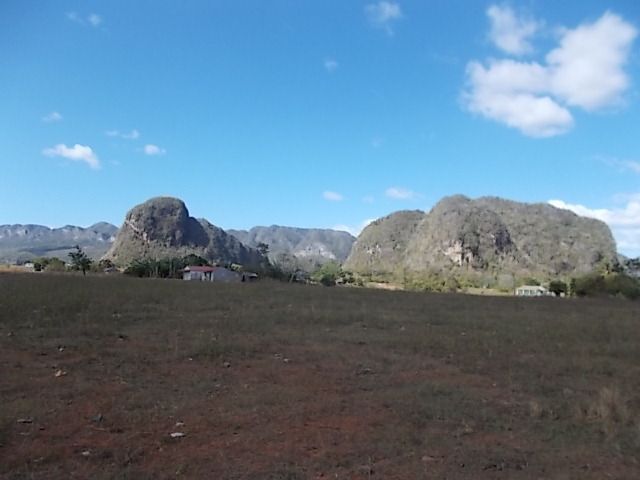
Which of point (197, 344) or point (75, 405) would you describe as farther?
point (197, 344)

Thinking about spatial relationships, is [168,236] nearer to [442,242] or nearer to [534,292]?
[442,242]

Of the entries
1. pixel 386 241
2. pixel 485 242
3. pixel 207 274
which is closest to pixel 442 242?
pixel 485 242

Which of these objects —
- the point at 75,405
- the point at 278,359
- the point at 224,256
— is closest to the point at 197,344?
the point at 278,359

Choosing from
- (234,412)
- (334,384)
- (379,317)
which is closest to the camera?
(234,412)

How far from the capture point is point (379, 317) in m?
17.2

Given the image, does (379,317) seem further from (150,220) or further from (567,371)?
(150,220)

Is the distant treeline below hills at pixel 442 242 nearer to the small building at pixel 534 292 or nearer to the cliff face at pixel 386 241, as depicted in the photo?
the cliff face at pixel 386 241

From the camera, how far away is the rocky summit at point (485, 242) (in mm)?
117875

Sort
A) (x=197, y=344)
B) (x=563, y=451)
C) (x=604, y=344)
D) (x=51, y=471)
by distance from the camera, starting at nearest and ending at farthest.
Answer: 1. (x=51, y=471)
2. (x=563, y=451)
3. (x=197, y=344)
4. (x=604, y=344)

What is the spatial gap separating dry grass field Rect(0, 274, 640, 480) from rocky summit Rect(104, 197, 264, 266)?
113m

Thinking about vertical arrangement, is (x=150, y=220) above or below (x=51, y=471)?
above

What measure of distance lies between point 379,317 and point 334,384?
350 inches

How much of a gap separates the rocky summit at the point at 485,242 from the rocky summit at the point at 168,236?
29.2 meters

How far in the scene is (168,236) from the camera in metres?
133
